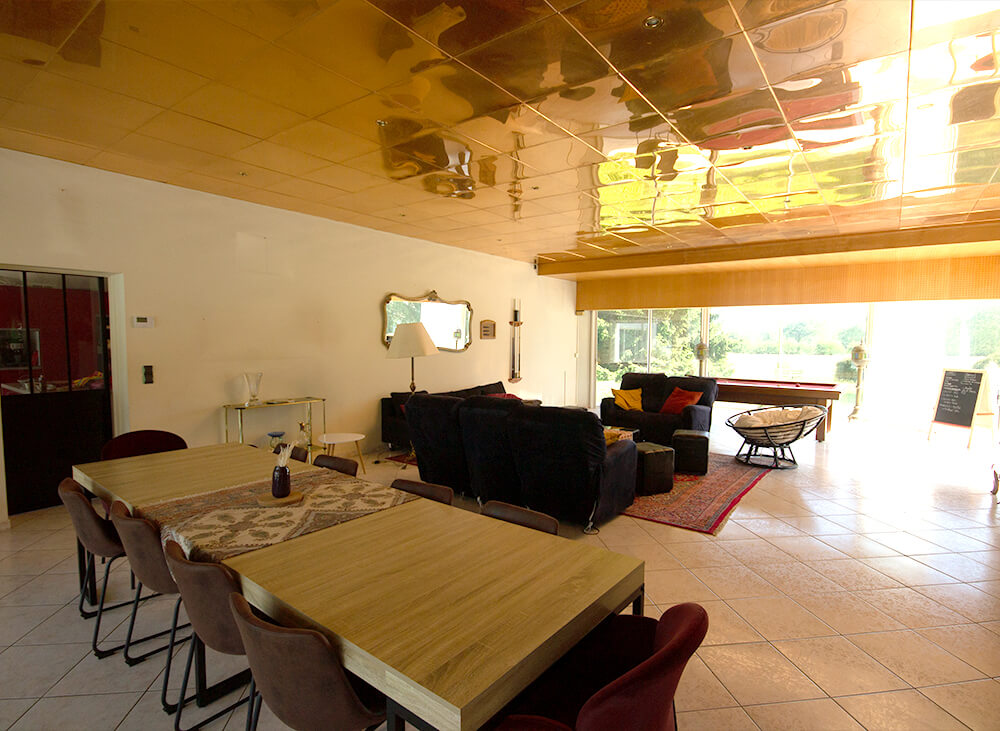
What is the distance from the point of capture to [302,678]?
A: 122 cm

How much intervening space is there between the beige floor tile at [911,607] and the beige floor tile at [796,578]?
18cm

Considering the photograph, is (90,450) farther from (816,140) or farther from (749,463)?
(749,463)

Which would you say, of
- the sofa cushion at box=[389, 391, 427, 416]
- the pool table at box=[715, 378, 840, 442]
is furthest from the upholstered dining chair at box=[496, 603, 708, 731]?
the pool table at box=[715, 378, 840, 442]

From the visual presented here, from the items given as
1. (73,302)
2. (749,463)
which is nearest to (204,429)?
(73,302)

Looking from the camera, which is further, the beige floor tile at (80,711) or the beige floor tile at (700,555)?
the beige floor tile at (700,555)

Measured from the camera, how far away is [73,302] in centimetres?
430

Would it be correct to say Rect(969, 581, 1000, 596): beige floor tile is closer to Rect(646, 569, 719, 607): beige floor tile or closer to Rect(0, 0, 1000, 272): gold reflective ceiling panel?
Rect(646, 569, 719, 607): beige floor tile

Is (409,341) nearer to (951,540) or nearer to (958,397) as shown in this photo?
(951,540)

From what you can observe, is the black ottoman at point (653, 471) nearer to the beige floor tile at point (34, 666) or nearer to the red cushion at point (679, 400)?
the red cushion at point (679, 400)

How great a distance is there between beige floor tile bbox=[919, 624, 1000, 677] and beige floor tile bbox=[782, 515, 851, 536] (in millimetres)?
1252

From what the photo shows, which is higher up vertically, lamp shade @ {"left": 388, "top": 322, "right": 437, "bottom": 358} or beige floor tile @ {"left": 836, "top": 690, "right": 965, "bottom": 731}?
lamp shade @ {"left": 388, "top": 322, "right": 437, "bottom": 358}

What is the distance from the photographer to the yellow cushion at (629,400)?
7500mm

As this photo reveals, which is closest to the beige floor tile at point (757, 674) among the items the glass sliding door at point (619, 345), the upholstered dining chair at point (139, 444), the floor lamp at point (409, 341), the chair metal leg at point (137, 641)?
the chair metal leg at point (137, 641)

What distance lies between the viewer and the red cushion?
22.8 ft
